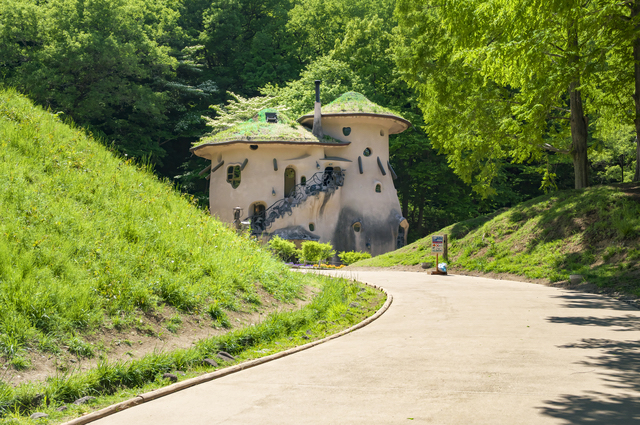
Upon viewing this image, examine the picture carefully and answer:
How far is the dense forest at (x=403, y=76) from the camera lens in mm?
16906

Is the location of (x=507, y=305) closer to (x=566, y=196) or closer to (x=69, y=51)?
(x=566, y=196)

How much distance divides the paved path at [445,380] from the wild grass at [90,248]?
2.23m

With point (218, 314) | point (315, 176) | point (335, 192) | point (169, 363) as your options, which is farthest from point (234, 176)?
point (169, 363)

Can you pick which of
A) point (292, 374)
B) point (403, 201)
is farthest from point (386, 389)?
point (403, 201)

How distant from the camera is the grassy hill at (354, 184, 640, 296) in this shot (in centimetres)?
1587

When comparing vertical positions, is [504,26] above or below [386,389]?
above

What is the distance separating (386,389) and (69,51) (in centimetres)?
3675

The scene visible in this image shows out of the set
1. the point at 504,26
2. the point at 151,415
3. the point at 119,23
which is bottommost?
the point at 151,415

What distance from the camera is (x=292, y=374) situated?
6.72m

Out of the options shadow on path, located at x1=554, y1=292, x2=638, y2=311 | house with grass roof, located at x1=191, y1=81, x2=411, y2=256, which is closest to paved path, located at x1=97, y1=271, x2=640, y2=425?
shadow on path, located at x1=554, y1=292, x2=638, y2=311

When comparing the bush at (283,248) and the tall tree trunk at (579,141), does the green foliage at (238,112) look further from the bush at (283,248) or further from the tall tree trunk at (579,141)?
the tall tree trunk at (579,141)

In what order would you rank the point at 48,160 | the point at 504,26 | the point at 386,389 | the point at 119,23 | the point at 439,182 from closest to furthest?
the point at 386,389, the point at 48,160, the point at 504,26, the point at 119,23, the point at 439,182

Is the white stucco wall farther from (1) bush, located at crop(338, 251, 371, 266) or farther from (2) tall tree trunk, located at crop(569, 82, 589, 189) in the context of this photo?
(2) tall tree trunk, located at crop(569, 82, 589, 189)

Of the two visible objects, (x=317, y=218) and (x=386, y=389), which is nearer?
(x=386, y=389)
